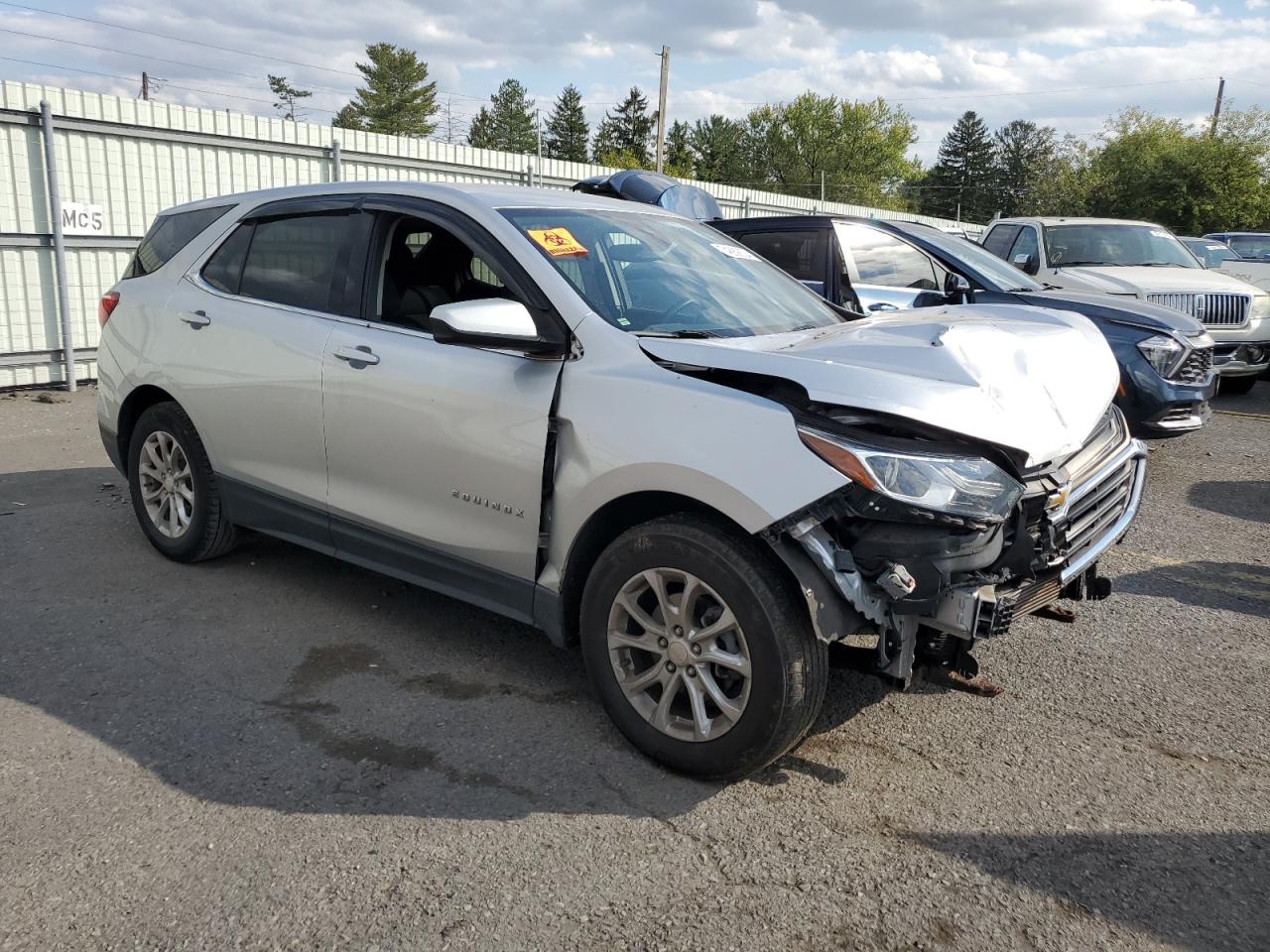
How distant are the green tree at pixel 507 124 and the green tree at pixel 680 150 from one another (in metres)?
12.8

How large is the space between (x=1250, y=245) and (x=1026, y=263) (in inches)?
351

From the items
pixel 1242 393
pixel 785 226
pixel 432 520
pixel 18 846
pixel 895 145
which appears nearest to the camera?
pixel 18 846

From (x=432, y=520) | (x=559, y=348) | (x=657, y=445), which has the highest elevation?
(x=559, y=348)

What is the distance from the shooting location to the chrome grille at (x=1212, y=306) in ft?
32.0

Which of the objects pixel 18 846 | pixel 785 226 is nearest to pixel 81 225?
pixel 785 226

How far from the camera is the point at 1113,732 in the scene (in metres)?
3.48

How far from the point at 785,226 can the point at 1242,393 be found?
7.28 meters

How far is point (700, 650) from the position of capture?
3.02 metres

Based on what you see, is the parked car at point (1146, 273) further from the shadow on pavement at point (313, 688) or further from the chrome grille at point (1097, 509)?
the shadow on pavement at point (313, 688)

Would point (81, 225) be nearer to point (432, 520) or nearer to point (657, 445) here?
point (432, 520)

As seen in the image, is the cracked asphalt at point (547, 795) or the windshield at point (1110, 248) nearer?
the cracked asphalt at point (547, 795)

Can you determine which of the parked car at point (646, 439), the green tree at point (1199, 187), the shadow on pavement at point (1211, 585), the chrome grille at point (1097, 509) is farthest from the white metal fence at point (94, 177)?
the green tree at point (1199, 187)

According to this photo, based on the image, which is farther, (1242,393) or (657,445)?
(1242,393)

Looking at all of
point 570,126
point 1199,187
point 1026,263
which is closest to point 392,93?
point 570,126
